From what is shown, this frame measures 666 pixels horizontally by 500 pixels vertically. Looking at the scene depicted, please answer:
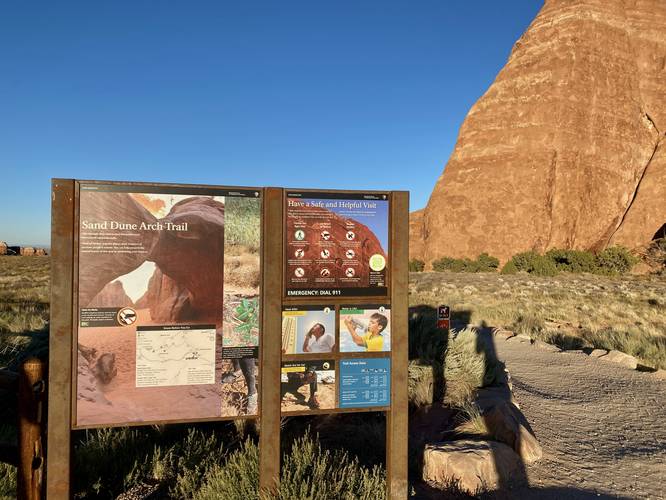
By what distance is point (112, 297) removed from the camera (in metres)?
2.93

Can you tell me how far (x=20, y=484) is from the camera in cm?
278

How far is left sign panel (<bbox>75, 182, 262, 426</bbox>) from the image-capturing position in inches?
115

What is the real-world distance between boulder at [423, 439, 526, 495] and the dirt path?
9.5 inches

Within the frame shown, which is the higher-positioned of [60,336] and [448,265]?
[448,265]

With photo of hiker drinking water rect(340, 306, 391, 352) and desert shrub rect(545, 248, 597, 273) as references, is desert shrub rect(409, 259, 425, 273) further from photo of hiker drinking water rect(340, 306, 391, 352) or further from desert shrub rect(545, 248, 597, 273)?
photo of hiker drinking water rect(340, 306, 391, 352)

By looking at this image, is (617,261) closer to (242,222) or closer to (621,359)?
(621,359)

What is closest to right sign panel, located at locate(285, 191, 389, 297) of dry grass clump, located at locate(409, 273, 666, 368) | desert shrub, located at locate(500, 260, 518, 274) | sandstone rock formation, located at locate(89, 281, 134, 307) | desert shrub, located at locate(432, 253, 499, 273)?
sandstone rock formation, located at locate(89, 281, 134, 307)

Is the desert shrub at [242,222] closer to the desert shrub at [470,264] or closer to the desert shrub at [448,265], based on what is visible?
the desert shrub at [470,264]

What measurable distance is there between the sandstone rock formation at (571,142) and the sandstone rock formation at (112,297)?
36.7 meters

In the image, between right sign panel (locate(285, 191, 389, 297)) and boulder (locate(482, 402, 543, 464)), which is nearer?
right sign panel (locate(285, 191, 389, 297))

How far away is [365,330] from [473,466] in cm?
173

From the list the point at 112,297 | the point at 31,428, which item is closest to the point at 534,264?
the point at 112,297

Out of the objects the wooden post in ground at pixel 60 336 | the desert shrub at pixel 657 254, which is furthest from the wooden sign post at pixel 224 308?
the desert shrub at pixel 657 254

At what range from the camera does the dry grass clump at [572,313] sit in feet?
35.5
